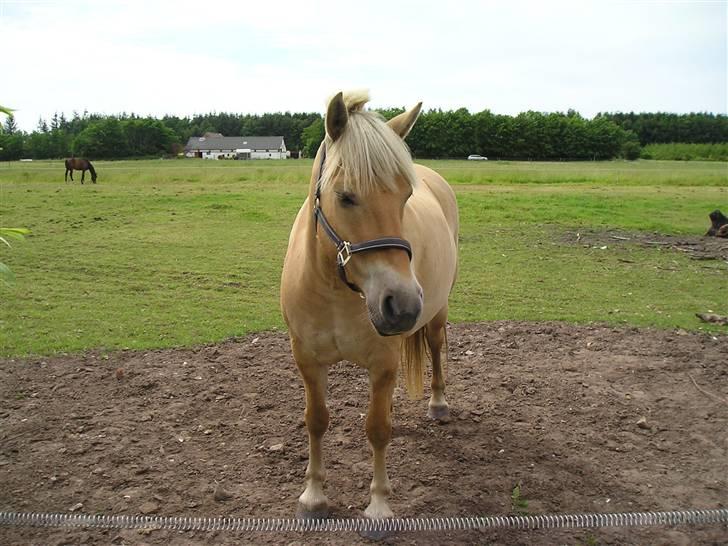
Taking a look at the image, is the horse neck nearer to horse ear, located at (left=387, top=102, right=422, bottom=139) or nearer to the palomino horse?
the palomino horse

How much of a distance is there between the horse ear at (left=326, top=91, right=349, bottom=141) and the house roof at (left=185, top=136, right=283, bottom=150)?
4014 inches

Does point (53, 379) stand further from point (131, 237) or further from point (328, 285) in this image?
point (131, 237)

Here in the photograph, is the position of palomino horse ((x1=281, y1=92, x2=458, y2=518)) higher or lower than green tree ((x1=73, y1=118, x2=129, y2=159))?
lower

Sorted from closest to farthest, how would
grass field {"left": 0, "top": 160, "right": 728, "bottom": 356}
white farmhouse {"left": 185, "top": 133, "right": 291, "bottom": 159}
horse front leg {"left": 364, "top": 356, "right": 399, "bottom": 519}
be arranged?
horse front leg {"left": 364, "top": 356, "right": 399, "bottom": 519}, grass field {"left": 0, "top": 160, "right": 728, "bottom": 356}, white farmhouse {"left": 185, "top": 133, "right": 291, "bottom": 159}

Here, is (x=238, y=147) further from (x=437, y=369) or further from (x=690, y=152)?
(x=437, y=369)

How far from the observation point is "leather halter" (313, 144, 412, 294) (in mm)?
2488

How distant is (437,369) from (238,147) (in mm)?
103535

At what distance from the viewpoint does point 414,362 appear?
470 cm

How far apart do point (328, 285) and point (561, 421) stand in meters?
2.81

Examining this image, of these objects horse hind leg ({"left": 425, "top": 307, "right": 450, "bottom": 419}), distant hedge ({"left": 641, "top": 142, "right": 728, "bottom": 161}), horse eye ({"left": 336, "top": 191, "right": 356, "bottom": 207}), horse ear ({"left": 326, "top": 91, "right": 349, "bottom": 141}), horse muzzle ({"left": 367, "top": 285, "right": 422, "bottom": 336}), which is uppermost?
distant hedge ({"left": 641, "top": 142, "right": 728, "bottom": 161})

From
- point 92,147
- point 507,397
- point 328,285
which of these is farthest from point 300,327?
point 92,147

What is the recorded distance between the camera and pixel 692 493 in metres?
3.63

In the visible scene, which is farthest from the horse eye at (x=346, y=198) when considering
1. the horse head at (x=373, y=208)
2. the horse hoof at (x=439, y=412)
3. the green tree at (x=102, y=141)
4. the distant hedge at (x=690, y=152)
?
the distant hedge at (x=690, y=152)

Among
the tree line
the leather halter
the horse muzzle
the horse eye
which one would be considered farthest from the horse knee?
the tree line
